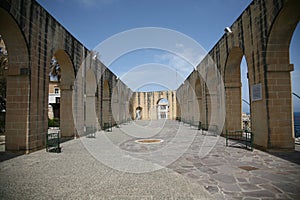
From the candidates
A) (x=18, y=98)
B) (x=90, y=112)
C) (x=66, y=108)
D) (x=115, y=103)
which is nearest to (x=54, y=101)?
(x=115, y=103)

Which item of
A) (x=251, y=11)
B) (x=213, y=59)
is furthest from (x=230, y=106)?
(x=251, y=11)

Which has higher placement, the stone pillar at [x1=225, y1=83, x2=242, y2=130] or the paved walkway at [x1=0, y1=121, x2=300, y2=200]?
the stone pillar at [x1=225, y1=83, x2=242, y2=130]

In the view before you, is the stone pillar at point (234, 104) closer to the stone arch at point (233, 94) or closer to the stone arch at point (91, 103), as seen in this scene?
the stone arch at point (233, 94)

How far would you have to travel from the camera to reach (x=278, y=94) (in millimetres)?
6445

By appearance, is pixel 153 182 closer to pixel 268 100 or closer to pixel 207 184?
pixel 207 184

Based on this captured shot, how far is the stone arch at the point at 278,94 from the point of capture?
6.35 meters

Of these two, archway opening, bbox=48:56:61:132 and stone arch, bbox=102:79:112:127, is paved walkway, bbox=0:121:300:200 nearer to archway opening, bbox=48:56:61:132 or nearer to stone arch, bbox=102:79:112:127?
stone arch, bbox=102:79:112:127

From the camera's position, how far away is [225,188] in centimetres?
346

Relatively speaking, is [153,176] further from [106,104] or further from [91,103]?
[106,104]

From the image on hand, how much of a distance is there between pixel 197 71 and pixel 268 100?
1044cm

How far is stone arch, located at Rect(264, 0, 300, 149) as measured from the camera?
6352 millimetres

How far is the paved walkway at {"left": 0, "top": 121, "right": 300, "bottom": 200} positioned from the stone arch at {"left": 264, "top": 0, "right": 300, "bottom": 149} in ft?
1.80

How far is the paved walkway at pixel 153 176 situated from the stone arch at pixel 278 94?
21.6 inches

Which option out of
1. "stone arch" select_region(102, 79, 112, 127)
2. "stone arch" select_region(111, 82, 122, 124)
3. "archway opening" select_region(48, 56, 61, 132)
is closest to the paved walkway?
"stone arch" select_region(102, 79, 112, 127)
